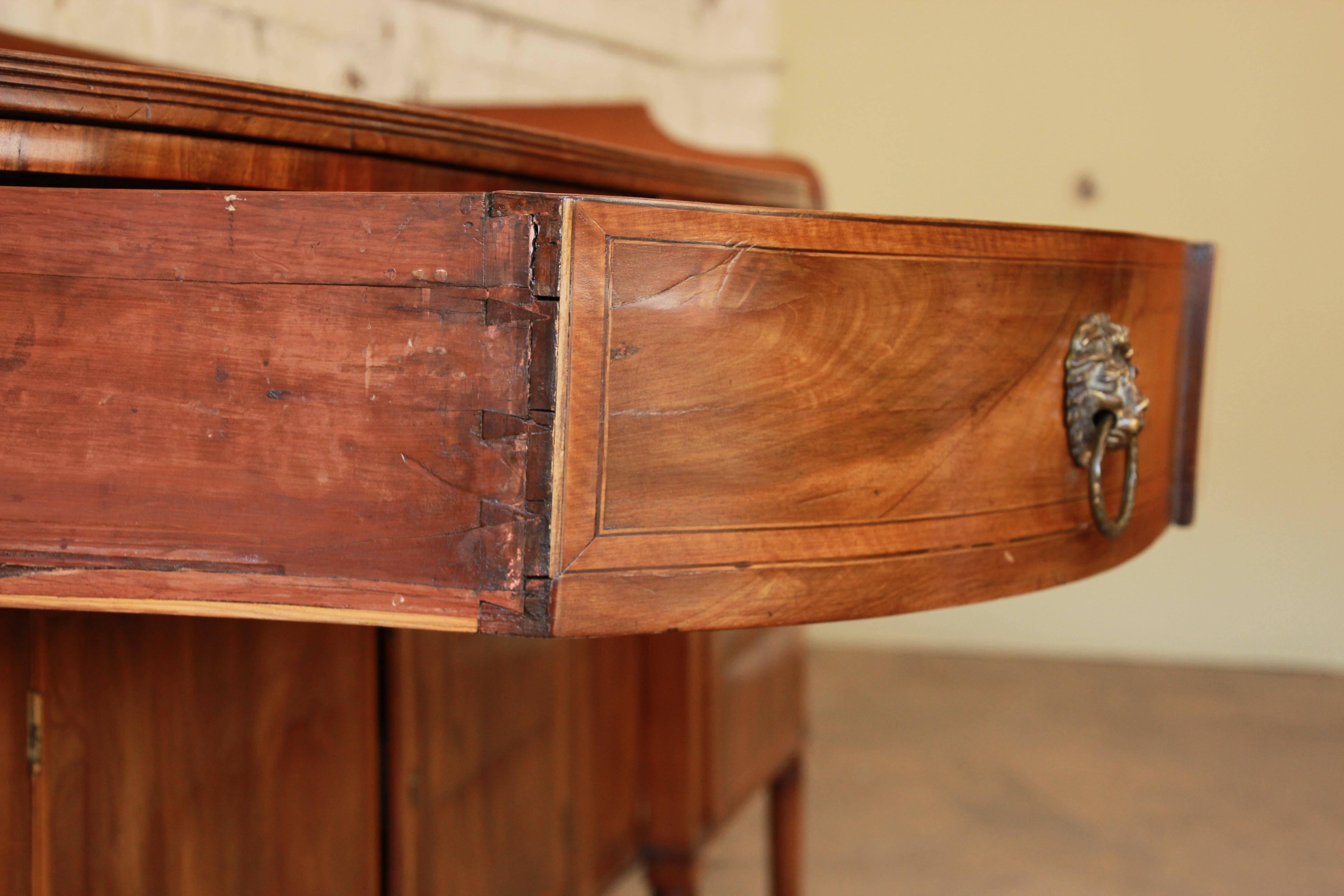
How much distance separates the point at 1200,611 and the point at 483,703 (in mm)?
2939

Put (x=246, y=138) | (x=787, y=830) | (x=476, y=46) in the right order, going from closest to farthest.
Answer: (x=246, y=138) → (x=787, y=830) → (x=476, y=46)

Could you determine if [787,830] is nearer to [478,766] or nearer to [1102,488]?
[478,766]

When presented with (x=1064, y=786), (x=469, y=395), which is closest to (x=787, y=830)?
(x=1064, y=786)

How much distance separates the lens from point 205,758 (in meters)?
0.82

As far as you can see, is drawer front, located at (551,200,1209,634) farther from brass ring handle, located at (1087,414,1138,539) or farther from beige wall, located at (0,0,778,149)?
beige wall, located at (0,0,778,149)

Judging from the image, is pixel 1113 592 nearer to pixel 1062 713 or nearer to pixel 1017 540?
pixel 1062 713

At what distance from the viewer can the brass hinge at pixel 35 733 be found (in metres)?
0.69

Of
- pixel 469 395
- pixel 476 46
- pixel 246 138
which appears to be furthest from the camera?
pixel 476 46

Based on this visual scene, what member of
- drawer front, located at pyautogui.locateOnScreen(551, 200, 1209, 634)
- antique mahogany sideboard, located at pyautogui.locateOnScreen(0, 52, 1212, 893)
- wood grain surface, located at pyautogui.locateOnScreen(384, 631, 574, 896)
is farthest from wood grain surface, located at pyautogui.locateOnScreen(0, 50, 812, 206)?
wood grain surface, located at pyautogui.locateOnScreen(384, 631, 574, 896)

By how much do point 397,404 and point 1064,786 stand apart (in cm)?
229

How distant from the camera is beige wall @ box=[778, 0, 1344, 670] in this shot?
3412mm

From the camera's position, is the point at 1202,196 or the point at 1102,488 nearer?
the point at 1102,488

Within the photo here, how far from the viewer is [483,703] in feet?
3.80

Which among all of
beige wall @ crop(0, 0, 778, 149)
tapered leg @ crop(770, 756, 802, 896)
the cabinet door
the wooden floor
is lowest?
the wooden floor
